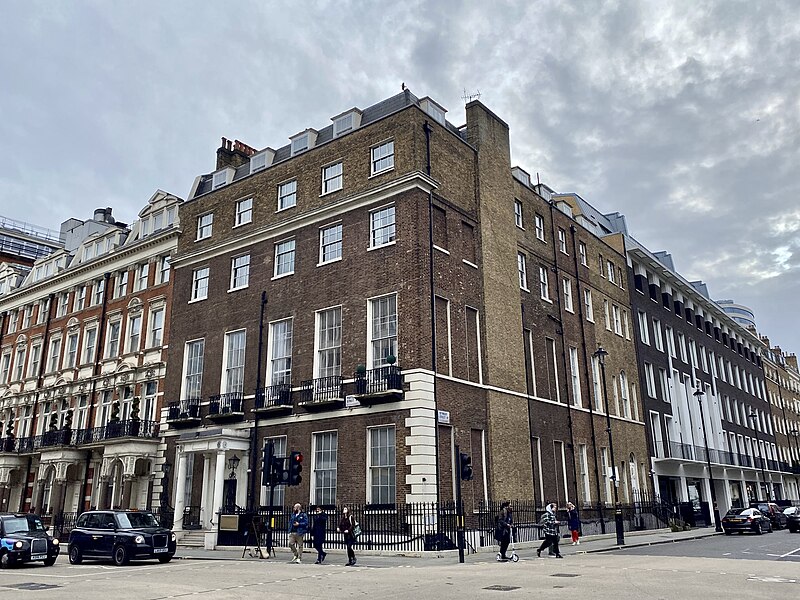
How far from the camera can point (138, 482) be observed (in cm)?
3531

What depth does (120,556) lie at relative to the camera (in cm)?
2155

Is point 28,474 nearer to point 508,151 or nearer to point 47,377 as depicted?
point 47,377

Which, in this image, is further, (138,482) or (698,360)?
(698,360)

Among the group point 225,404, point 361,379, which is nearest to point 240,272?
point 225,404

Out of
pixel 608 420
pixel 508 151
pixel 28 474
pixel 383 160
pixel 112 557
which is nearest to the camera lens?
pixel 112 557

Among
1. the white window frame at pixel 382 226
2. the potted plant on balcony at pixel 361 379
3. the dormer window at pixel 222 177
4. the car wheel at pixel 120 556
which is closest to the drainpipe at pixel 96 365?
the dormer window at pixel 222 177

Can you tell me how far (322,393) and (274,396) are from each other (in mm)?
2944

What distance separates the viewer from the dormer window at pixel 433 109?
98.4 feet

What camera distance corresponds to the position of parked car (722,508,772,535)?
34906 millimetres

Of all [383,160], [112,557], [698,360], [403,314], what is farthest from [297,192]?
[698,360]

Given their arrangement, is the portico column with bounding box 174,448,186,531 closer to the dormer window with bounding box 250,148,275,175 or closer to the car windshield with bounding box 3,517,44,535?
the car windshield with bounding box 3,517,44,535

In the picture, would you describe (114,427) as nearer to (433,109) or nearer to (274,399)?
(274,399)

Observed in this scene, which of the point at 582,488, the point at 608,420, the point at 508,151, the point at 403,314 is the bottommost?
the point at 582,488

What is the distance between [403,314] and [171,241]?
1824 centimetres
